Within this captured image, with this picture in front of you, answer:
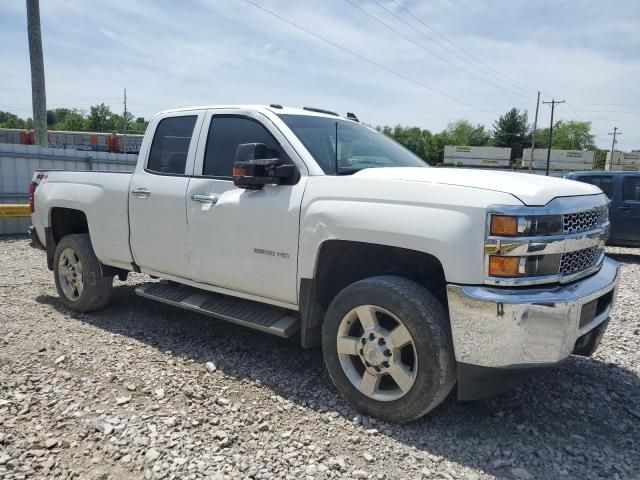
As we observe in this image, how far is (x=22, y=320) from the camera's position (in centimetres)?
506

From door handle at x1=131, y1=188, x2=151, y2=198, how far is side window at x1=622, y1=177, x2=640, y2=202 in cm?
963

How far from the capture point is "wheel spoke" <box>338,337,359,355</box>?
3244 mm

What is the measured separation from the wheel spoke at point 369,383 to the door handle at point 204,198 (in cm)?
175

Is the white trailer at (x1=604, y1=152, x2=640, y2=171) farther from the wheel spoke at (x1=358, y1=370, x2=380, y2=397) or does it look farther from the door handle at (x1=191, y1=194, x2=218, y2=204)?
the wheel spoke at (x1=358, y1=370, x2=380, y2=397)

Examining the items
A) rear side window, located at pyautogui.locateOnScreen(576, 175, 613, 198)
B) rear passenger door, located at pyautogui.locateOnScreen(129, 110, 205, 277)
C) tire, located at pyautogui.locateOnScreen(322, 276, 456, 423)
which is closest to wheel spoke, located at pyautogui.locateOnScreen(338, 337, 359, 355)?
tire, located at pyautogui.locateOnScreen(322, 276, 456, 423)

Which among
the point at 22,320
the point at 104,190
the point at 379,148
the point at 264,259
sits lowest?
the point at 22,320

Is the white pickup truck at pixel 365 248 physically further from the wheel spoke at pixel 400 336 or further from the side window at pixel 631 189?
the side window at pixel 631 189

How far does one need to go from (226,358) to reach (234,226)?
1.15 metres

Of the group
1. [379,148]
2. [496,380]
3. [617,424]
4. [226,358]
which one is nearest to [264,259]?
[226,358]

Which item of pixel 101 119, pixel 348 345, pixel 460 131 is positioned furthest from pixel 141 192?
pixel 460 131

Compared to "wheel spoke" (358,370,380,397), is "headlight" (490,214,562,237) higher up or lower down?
higher up

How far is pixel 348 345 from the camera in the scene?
10.7 feet

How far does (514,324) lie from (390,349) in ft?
2.45

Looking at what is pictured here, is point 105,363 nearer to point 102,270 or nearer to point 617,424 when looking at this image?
point 102,270
